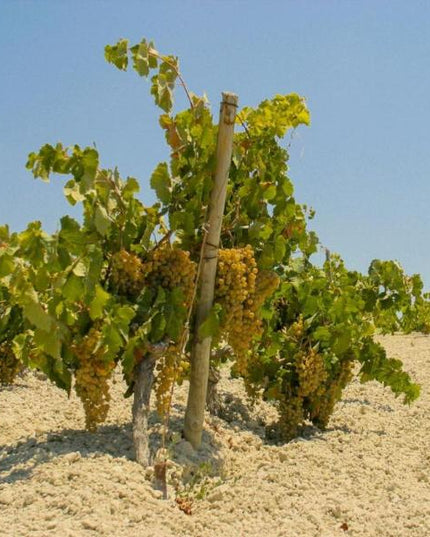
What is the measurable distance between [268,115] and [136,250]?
5.47 feet

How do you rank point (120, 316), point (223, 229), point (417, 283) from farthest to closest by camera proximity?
1. point (417, 283)
2. point (223, 229)
3. point (120, 316)

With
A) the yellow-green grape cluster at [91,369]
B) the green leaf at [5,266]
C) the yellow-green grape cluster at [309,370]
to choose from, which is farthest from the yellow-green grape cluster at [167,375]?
the yellow-green grape cluster at [309,370]

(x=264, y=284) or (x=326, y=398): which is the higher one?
(x=264, y=284)

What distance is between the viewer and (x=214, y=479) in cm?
478

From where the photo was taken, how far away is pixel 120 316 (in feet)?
13.8

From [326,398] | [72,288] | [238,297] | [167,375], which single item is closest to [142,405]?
[167,375]

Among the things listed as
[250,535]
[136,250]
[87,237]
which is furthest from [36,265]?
[250,535]

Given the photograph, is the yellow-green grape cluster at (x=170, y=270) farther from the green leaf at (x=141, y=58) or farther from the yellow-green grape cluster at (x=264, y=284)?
the green leaf at (x=141, y=58)

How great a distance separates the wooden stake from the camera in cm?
470

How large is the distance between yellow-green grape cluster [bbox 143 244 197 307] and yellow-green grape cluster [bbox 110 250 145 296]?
2.8 inches

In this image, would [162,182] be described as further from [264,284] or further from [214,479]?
[214,479]

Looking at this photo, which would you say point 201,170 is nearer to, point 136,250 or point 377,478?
point 136,250

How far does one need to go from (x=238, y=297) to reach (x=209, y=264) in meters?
0.30

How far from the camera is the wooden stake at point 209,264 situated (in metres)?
4.70
